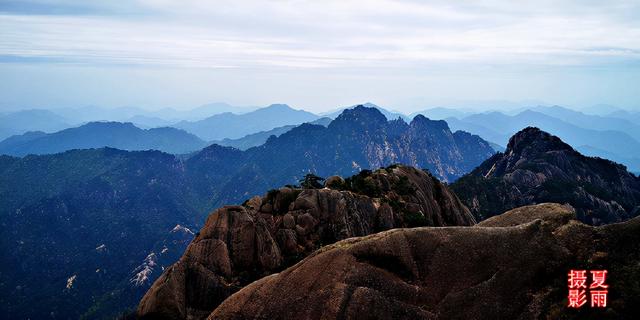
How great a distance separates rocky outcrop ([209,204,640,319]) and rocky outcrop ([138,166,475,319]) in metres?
17.1

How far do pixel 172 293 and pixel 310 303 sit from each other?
24.4 m

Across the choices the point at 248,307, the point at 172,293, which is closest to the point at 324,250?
the point at 248,307

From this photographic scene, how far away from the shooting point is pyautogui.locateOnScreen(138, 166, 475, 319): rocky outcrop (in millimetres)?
53312

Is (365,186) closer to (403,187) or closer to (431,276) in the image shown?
(403,187)

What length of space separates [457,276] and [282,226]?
39.5 metres

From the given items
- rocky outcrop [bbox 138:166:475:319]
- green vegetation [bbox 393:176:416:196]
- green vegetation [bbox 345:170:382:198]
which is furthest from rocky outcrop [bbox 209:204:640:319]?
green vegetation [bbox 393:176:416:196]

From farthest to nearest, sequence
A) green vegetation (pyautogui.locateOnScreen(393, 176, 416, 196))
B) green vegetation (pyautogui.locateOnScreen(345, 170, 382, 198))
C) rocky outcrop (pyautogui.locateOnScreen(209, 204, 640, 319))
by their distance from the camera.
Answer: green vegetation (pyautogui.locateOnScreen(393, 176, 416, 196))
green vegetation (pyautogui.locateOnScreen(345, 170, 382, 198))
rocky outcrop (pyautogui.locateOnScreen(209, 204, 640, 319))

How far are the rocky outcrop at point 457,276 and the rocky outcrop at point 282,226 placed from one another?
17.1 m

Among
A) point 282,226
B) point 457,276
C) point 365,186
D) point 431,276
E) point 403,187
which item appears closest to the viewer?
point 457,276

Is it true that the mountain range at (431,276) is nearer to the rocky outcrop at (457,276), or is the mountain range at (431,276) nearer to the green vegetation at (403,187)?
the rocky outcrop at (457,276)

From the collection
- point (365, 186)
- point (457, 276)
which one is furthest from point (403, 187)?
point (457, 276)

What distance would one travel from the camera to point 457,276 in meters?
33.0

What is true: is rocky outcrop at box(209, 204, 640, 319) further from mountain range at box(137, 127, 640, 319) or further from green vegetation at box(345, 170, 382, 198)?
green vegetation at box(345, 170, 382, 198)

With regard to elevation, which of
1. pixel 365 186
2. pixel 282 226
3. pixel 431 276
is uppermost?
pixel 431 276
